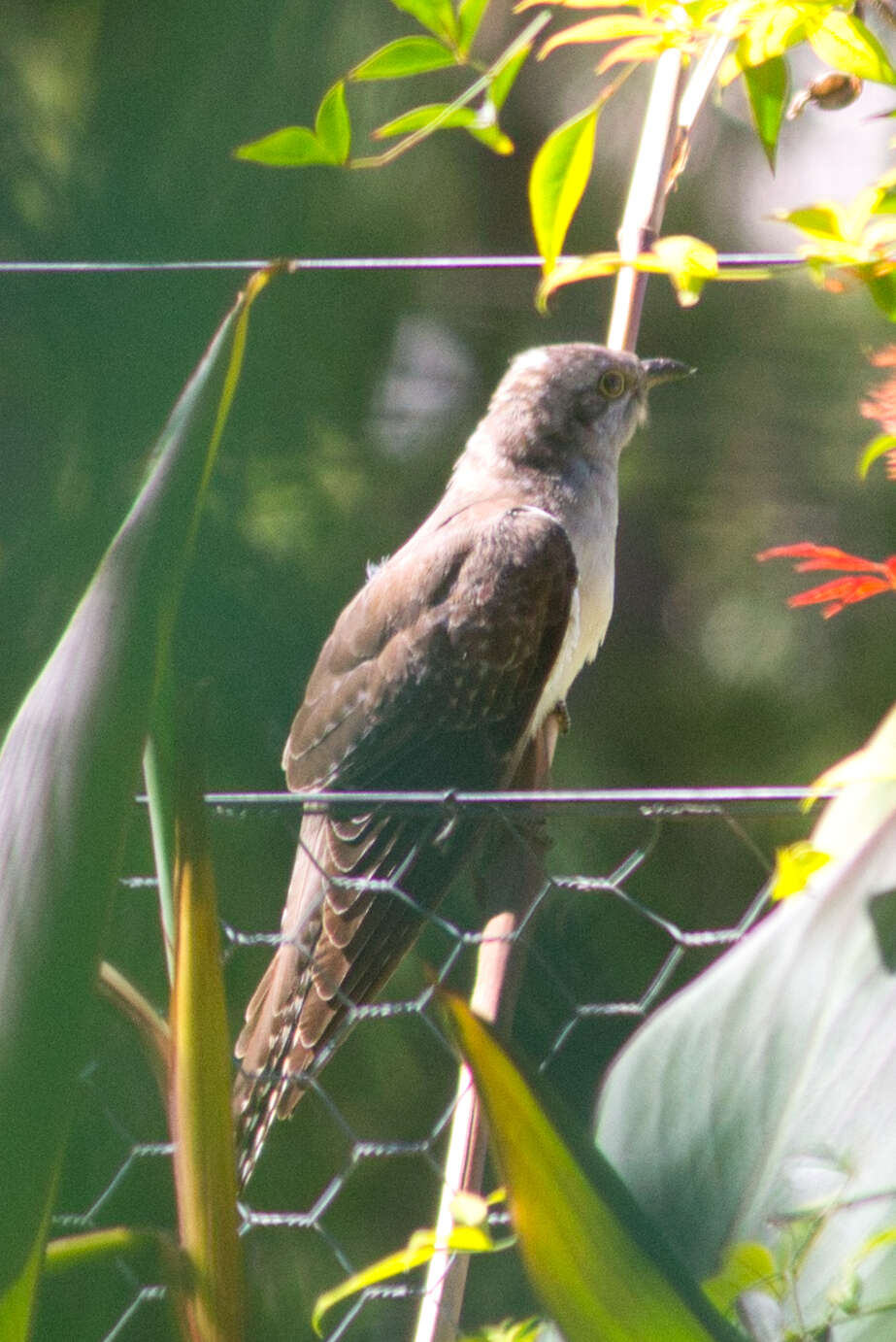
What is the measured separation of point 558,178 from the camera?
2.01 ft

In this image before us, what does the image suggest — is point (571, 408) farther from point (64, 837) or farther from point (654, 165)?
point (64, 837)

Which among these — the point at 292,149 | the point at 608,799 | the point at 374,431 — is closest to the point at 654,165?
the point at 292,149

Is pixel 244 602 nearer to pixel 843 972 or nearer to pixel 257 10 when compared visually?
pixel 257 10

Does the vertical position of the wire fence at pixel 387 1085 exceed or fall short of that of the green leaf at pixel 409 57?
it falls short

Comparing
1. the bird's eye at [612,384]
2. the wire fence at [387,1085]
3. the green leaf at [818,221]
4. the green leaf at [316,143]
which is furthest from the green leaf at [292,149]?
the wire fence at [387,1085]

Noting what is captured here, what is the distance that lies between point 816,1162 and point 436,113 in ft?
1.53

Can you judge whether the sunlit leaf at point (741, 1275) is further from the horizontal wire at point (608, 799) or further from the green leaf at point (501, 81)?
the green leaf at point (501, 81)

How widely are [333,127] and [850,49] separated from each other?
0.22 m

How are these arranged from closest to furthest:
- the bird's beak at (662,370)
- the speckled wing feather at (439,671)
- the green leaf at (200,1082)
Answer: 1. the green leaf at (200,1082)
2. the speckled wing feather at (439,671)
3. the bird's beak at (662,370)

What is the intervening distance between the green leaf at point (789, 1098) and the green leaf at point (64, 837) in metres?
0.20

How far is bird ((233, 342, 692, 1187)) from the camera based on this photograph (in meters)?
1.02

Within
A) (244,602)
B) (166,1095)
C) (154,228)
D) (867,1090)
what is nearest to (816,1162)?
(867,1090)

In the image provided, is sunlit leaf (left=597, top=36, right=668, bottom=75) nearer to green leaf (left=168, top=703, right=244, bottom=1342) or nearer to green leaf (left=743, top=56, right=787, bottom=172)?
green leaf (left=743, top=56, right=787, bottom=172)

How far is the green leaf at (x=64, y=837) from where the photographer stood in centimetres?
50
